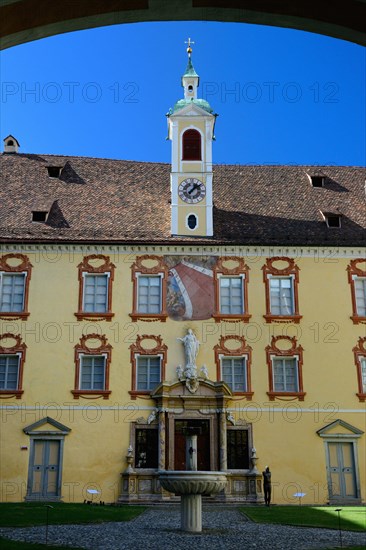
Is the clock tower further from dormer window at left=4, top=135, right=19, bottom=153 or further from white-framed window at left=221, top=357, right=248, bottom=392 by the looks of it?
dormer window at left=4, top=135, right=19, bottom=153

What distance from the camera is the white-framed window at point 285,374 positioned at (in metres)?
27.5

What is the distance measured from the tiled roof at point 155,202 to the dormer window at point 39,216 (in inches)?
9.6

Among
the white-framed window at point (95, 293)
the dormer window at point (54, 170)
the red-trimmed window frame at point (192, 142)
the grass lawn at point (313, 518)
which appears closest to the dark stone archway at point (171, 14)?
the grass lawn at point (313, 518)

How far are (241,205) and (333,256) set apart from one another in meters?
5.16

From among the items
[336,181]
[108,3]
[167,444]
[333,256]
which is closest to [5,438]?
[167,444]

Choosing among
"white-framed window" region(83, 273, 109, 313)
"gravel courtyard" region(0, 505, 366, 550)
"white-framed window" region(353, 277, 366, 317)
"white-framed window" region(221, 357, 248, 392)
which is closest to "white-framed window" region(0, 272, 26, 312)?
"white-framed window" region(83, 273, 109, 313)

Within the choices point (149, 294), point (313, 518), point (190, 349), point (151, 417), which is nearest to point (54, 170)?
point (149, 294)

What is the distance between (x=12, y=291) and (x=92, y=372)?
5.00 m

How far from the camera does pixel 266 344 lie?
28.0 metres

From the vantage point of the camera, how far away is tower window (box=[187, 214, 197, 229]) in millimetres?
29422

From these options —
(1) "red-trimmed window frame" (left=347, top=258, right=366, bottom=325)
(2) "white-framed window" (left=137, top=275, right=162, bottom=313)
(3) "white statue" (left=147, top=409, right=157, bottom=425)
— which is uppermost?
(1) "red-trimmed window frame" (left=347, top=258, right=366, bottom=325)

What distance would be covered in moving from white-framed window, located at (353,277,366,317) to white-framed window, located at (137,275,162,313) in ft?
28.4

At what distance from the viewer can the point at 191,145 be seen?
3089cm

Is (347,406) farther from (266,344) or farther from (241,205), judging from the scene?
(241,205)
